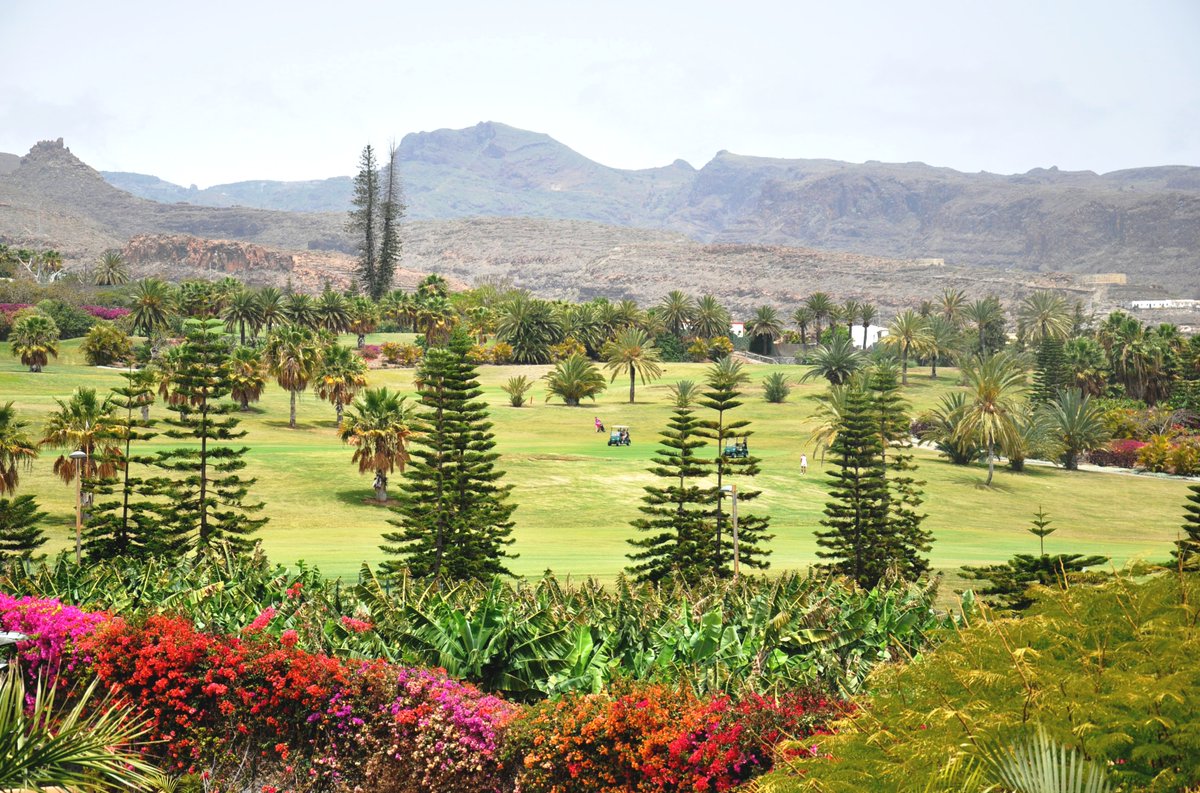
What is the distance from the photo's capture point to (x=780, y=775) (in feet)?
26.4

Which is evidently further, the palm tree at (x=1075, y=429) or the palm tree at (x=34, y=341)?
the palm tree at (x=34, y=341)

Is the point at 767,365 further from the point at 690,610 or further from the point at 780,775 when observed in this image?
the point at 780,775

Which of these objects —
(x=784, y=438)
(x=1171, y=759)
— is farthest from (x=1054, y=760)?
(x=784, y=438)

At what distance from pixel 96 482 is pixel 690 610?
1815cm

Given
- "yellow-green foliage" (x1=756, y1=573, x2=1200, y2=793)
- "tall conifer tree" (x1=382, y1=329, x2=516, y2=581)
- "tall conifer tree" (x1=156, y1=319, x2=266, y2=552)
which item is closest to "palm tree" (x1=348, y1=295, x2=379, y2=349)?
"tall conifer tree" (x1=156, y1=319, x2=266, y2=552)

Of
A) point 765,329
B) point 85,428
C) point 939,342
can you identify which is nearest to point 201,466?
point 85,428

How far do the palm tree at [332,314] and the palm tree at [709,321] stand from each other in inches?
1606

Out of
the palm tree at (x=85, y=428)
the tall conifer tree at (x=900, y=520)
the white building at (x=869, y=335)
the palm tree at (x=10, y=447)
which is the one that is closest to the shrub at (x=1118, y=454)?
the tall conifer tree at (x=900, y=520)

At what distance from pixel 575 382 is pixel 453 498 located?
160 ft

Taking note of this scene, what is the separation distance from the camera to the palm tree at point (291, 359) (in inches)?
2397

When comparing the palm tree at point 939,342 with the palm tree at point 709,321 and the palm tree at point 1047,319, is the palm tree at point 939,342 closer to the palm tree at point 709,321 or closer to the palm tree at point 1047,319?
the palm tree at point 1047,319

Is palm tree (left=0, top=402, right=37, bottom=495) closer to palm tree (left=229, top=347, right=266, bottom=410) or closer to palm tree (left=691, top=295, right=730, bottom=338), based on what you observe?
palm tree (left=229, top=347, right=266, bottom=410)

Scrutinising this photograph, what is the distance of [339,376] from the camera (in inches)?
2331

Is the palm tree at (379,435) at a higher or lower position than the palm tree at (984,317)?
lower
